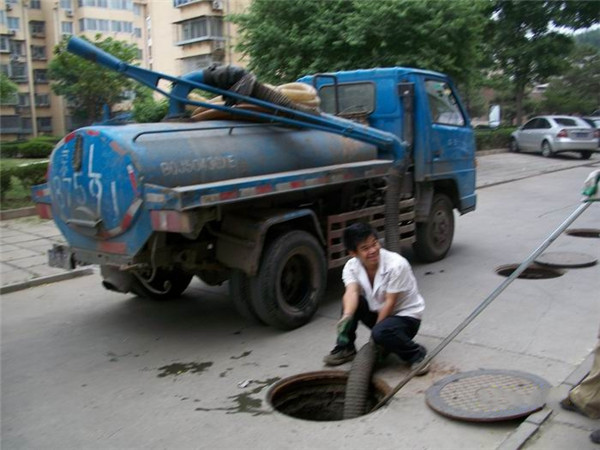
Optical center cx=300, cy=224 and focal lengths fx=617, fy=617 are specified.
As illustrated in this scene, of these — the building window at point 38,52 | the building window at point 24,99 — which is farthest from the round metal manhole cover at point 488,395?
the building window at point 38,52

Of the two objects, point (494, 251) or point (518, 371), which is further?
point (494, 251)

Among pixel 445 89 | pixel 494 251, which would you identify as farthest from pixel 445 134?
pixel 494 251

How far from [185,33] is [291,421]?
40927 mm

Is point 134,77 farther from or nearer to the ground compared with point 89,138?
farther from the ground

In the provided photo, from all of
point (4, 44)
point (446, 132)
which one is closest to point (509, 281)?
point (446, 132)

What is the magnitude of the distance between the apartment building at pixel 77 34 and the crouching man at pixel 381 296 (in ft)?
118

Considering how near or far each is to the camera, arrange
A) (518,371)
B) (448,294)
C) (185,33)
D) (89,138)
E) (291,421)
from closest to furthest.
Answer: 1. (291,421)
2. (518,371)
3. (89,138)
4. (448,294)
5. (185,33)

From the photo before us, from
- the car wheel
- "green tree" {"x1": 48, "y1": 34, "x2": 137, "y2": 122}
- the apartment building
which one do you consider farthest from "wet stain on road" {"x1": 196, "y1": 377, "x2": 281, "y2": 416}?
the apartment building

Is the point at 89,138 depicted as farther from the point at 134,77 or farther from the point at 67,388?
the point at 67,388

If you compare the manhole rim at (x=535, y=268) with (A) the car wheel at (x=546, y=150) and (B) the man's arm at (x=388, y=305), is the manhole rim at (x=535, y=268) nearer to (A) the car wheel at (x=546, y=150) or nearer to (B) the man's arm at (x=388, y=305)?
(B) the man's arm at (x=388, y=305)

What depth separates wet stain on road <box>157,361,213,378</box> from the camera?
473 centimetres

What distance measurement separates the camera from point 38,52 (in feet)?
202

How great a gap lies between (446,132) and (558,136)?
16.1 metres

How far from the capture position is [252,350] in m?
5.15
